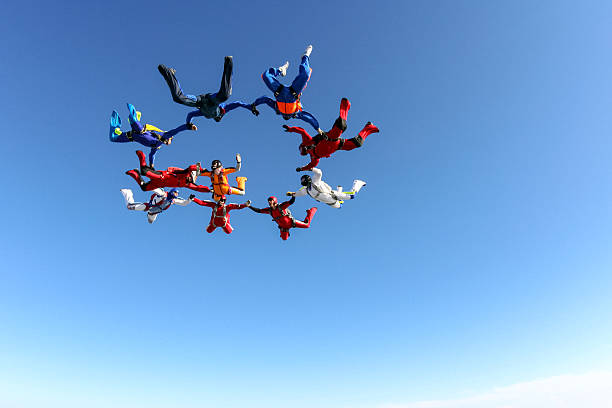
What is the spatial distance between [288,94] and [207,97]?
2191 mm

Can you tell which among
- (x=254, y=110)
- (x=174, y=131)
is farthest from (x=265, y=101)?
(x=174, y=131)

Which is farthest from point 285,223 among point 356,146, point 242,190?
point 356,146

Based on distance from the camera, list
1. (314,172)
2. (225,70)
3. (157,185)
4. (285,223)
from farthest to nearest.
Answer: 1. (285,223)
2. (314,172)
3. (157,185)
4. (225,70)

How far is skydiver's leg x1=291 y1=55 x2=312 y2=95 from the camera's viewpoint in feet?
26.3

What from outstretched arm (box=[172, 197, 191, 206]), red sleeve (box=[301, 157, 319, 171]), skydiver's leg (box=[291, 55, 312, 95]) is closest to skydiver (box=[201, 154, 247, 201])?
outstretched arm (box=[172, 197, 191, 206])

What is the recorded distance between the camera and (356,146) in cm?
959

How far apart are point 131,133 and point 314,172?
602 cm

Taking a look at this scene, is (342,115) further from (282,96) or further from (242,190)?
(242,190)

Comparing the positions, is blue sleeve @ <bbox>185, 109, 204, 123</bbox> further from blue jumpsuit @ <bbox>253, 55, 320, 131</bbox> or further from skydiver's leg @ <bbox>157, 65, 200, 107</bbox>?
blue jumpsuit @ <bbox>253, 55, 320, 131</bbox>

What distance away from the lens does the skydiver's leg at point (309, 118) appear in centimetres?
909

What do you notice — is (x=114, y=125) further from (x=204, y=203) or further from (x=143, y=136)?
(x=204, y=203)

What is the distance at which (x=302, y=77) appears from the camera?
813cm

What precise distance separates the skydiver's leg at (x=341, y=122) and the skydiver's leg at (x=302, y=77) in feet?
4.02

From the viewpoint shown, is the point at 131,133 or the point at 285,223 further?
the point at 285,223
